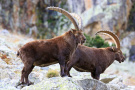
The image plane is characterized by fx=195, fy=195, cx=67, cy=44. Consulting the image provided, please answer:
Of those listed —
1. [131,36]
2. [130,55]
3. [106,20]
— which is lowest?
[130,55]

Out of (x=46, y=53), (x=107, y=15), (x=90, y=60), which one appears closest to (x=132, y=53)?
(x=107, y=15)

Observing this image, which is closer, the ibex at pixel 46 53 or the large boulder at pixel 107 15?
the ibex at pixel 46 53

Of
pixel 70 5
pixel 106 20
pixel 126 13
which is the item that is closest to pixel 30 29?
pixel 70 5

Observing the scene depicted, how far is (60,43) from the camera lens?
6961 millimetres

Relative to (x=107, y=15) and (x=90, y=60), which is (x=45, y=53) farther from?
(x=107, y=15)

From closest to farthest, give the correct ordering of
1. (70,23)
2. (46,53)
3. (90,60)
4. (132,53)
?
(46,53) < (90,60) < (132,53) < (70,23)

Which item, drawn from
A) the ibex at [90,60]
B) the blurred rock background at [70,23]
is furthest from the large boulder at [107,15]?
the ibex at [90,60]

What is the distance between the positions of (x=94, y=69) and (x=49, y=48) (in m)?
2.68

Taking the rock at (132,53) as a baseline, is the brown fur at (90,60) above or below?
above

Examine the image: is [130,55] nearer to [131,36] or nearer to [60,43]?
[131,36]

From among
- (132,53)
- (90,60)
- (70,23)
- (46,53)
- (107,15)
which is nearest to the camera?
(46,53)

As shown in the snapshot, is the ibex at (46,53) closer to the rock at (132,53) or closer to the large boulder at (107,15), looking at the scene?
the rock at (132,53)

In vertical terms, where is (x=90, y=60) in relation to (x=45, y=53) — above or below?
below

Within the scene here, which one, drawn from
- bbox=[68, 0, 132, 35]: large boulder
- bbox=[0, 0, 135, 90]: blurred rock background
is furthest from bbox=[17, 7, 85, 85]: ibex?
bbox=[68, 0, 132, 35]: large boulder
